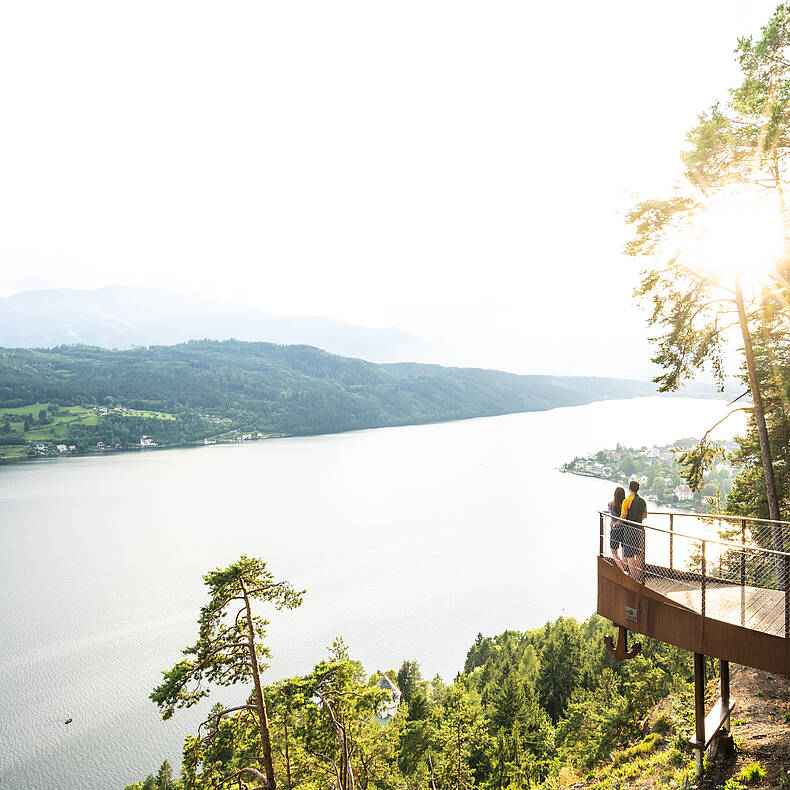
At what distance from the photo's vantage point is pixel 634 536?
6559mm

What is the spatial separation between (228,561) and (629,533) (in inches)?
1883

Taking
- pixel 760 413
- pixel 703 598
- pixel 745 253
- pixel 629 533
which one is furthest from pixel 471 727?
pixel 745 253

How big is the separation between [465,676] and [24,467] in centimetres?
11305

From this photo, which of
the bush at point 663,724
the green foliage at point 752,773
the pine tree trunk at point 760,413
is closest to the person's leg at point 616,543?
the green foliage at point 752,773

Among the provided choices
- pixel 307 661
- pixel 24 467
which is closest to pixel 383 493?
pixel 307 661

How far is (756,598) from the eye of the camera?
617 cm

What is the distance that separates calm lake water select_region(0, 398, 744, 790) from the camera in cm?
2661

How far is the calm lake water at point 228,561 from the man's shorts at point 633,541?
25.8 metres

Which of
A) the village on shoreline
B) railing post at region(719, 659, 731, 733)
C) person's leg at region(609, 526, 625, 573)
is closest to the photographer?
person's leg at region(609, 526, 625, 573)

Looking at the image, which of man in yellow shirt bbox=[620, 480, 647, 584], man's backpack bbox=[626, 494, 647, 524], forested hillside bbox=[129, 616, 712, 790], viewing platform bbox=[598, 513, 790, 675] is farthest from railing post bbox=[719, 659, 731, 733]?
man's backpack bbox=[626, 494, 647, 524]

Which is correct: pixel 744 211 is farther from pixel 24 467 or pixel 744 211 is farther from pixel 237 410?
pixel 237 410

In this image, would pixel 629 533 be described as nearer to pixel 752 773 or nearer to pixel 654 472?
pixel 752 773

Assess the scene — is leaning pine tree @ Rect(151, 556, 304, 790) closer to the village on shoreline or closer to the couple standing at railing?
the couple standing at railing

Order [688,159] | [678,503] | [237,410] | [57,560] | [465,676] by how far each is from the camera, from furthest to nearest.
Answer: [237,410]
[678,503]
[57,560]
[465,676]
[688,159]
